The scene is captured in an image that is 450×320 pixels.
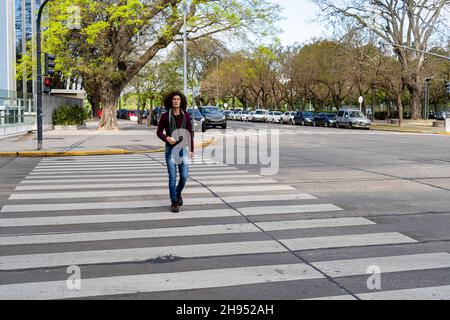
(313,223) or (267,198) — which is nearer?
(313,223)

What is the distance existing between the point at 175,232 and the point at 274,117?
6245 centimetres

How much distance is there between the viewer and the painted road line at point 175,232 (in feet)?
21.8

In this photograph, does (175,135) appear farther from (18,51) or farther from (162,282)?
(18,51)

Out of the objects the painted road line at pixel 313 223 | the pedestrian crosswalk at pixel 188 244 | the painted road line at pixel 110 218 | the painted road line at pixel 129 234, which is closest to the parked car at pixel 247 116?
the pedestrian crosswalk at pixel 188 244

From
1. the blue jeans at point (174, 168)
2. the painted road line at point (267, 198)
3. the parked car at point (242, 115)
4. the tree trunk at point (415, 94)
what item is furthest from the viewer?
the parked car at point (242, 115)

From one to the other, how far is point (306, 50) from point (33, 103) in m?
40.8

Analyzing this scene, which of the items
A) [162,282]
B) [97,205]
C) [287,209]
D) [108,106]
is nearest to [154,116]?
[108,106]

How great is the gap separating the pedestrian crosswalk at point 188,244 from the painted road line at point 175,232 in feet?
0.04

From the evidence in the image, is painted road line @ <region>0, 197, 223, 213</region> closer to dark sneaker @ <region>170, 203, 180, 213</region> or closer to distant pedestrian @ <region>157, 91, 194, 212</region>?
dark sneaker @ <region>170, 203, 180, 213</region>

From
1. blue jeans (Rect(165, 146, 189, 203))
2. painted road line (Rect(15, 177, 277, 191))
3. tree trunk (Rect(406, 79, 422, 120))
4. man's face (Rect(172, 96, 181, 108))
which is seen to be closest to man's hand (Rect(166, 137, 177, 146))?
blue jeans (Rect(165, 146, 189, 203))

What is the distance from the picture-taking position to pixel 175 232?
7.00 m

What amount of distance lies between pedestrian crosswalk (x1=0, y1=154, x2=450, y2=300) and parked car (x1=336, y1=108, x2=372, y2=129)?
39047mm

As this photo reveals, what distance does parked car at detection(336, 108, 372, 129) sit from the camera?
48169mm

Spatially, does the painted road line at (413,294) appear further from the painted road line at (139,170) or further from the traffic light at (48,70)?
the traffic light at (48,70)
